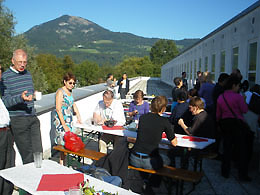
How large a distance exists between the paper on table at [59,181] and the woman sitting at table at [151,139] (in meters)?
1.22

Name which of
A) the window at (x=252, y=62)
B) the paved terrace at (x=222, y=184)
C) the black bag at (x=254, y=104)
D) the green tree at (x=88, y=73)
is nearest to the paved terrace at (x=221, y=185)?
the paved terrace at (x=222, y=184)

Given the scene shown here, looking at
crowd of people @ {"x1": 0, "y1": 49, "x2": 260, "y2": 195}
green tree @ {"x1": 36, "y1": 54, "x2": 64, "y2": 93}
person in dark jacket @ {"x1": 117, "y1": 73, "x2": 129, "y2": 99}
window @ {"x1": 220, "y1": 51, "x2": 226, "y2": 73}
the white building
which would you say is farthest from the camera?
green tree @ {"x1": 36, "y1": 54, "x2": 64, "y2": 93}

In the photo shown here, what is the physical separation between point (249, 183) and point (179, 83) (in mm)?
3654

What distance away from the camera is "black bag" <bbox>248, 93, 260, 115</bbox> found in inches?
213

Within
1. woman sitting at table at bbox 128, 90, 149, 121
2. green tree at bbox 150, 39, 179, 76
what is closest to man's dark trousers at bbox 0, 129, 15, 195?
woman sitting at table at bbox 128, 90, 149, 121

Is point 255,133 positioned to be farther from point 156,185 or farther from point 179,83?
point 179,83

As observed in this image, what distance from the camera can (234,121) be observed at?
464 cm

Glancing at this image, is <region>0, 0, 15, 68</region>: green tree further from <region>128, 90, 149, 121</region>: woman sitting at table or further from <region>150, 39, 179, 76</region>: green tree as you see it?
<region>150, 39, 179, 76</region>: green tree

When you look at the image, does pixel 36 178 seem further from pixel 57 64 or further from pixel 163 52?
pixel 163 52

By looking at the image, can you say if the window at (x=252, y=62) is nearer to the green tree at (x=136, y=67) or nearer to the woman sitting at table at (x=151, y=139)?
the woman sitting at table at (x=151, y=139)

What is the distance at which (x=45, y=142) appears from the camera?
18.5 ft

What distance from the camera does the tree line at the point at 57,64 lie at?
3042 centimetres

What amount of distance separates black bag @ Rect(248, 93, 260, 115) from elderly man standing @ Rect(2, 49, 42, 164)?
154 inches

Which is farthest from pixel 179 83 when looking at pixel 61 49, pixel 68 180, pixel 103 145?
pixel 61 49
